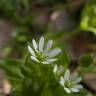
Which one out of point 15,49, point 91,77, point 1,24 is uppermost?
point 1,24

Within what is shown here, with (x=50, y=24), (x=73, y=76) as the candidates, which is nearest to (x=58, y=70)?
(x=73, y=76)

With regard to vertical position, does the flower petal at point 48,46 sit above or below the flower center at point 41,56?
above

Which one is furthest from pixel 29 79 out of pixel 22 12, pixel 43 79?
pixel 22 12

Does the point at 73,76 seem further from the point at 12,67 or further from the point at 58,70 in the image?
the point at 12,67

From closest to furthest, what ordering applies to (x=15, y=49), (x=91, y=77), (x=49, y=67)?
(x=49, y=67) < (x=91, y=77) < (x=15, y=49)

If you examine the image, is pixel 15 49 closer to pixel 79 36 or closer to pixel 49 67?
pixel 79 36

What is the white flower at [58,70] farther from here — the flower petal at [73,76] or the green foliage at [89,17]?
the green foliage at [89,17]

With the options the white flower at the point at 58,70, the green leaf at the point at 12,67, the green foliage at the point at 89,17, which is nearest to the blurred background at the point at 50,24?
the green foliage at the point at 89,17
